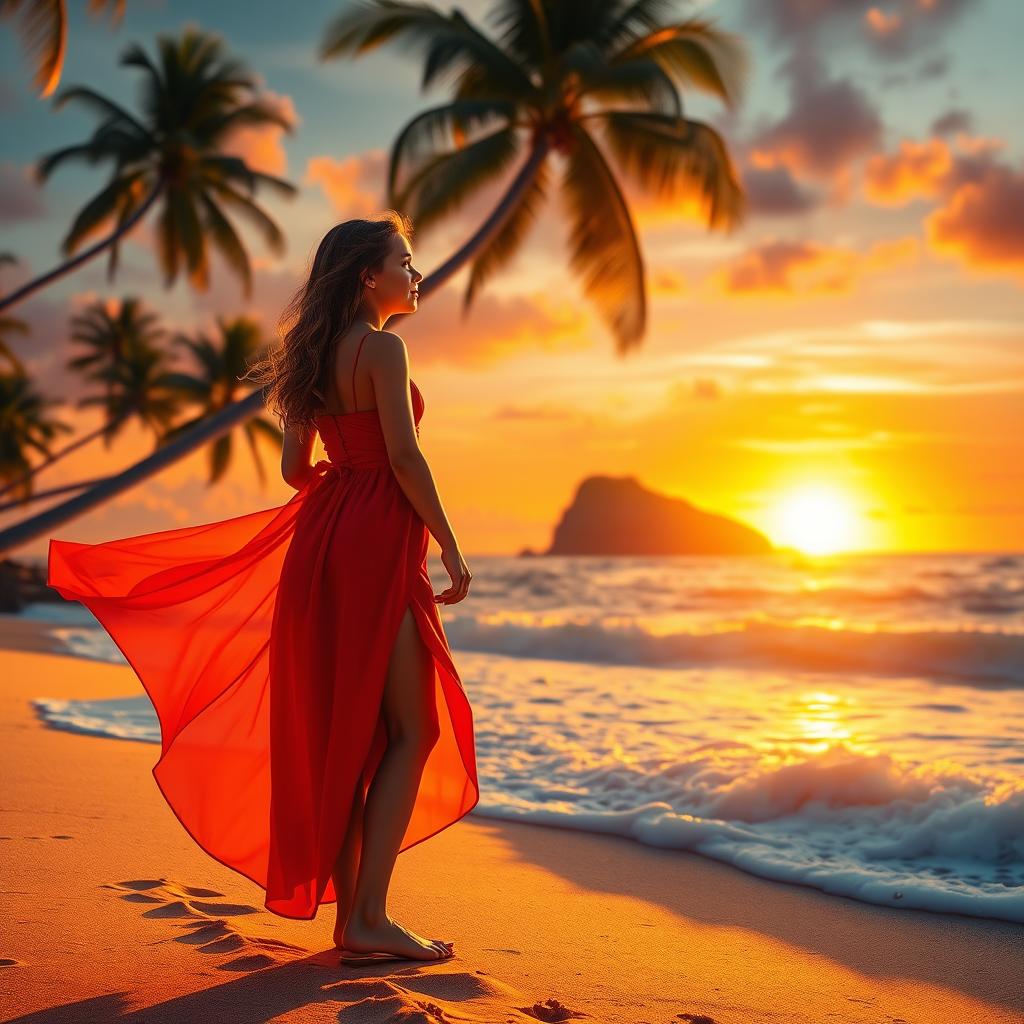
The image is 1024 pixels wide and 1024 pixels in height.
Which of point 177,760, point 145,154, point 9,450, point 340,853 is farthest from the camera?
point 9,450

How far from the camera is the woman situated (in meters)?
2.98

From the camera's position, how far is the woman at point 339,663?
2.98 meters

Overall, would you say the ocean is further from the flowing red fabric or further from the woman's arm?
the woman's arm

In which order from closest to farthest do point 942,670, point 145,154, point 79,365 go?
point 942,670 → point 145,154 → point 79,365

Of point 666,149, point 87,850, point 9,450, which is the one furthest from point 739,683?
point 9,450

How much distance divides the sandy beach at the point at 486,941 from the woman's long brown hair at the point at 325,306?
1.58 meters

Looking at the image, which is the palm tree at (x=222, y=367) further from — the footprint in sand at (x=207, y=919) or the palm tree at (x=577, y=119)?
the footprint in sand at (x=207, y=919)

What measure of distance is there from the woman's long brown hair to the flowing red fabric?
0.35ft

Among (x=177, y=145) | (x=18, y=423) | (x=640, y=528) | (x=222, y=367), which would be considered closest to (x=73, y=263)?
(x=177, y=145)

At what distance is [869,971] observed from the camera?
10.9ft

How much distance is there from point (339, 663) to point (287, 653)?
21 centimetres

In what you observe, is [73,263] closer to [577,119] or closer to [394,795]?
[577,119]

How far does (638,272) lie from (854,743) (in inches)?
360

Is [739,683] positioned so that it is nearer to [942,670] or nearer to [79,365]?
[942,670]
